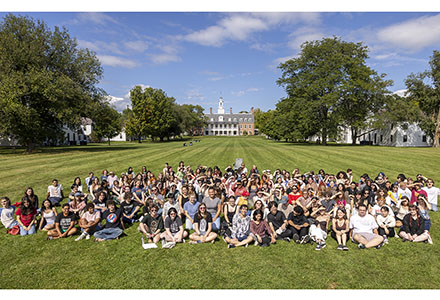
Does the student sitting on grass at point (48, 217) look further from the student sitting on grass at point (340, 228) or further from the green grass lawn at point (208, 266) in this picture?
the student sitting on grass at point (340, 228)

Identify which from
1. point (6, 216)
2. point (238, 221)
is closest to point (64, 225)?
point (6, 216)

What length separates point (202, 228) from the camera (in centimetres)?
760

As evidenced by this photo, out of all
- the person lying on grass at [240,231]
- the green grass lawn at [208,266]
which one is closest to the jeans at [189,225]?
the green grass lawn at [208,266]

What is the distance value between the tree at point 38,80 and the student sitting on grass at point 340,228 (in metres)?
31.0

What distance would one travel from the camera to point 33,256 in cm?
657

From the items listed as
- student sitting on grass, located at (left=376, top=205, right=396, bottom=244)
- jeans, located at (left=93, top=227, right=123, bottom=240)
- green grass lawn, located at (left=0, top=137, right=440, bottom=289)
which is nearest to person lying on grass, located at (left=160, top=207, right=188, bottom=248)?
green grass lawn, located at (left=0, top=137, right=440, bottom=289)

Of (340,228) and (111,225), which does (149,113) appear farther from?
(340,228)

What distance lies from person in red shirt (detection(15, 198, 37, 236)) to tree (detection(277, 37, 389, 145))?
4227 centimetres

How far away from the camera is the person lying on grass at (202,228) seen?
7.38m

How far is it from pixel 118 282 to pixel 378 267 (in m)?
6.02

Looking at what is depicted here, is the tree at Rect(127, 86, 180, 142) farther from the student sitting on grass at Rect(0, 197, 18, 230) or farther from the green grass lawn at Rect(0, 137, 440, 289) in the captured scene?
the green grass lawn at Rect(0, 137, 440, 289)

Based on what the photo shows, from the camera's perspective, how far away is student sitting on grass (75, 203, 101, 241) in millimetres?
7723

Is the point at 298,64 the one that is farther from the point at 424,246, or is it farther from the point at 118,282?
the point at 118,282

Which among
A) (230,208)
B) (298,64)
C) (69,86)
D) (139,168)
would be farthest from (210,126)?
(230,208)
